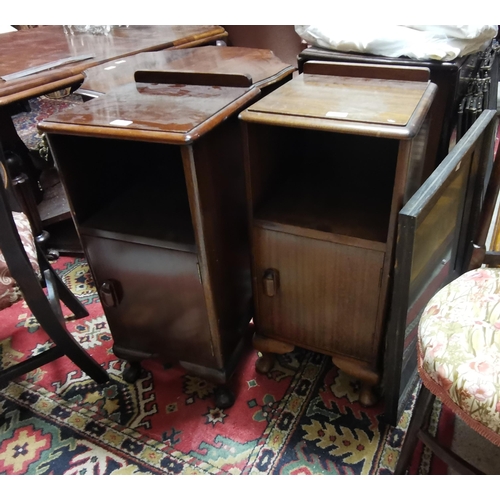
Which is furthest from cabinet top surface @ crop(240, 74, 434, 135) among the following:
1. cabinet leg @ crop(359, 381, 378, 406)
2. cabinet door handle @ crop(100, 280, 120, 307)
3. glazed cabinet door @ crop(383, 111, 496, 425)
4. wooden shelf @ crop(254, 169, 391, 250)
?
cabinet leg @ crop(359, 381, 378, 406)

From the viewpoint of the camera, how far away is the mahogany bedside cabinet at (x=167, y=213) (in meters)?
0.87

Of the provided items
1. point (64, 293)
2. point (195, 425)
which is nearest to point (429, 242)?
point (195, 425)

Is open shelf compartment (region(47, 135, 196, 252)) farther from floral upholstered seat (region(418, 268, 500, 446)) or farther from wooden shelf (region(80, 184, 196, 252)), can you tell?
floral upholstered seat (region(418, 268, 500, 446))

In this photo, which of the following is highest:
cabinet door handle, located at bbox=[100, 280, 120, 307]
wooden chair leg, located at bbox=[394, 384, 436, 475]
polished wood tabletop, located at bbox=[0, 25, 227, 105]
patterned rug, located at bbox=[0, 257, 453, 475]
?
polished wood tabletop, located at bbox=[0, 25, 227, 105]

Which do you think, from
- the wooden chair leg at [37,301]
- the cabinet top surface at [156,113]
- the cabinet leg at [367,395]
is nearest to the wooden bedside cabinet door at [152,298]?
the wooden chair leg at [37,301]

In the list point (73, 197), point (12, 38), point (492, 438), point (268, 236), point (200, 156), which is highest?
point (12, 38)

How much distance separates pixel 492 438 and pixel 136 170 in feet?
3.33

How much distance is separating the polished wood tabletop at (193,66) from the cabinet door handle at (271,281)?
1.43 ft

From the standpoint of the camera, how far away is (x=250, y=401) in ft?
3.92

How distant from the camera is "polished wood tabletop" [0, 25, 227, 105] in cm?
133

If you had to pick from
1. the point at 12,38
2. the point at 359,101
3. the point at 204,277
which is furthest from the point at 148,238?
the point at 12,38

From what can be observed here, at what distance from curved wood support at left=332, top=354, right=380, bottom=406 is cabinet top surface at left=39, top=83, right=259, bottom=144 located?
648mm

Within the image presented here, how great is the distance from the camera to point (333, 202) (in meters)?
1.04
